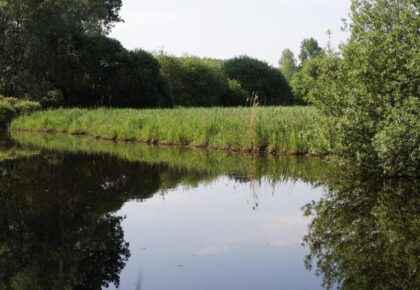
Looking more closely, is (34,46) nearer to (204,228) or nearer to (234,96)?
(234,96)

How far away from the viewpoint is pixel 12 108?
2367 centimetres

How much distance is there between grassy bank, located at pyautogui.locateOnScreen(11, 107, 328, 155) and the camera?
16547 mm

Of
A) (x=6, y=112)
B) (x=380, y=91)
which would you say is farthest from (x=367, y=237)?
(x=6, y=112)

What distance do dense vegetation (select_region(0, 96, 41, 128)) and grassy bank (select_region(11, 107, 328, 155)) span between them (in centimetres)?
179

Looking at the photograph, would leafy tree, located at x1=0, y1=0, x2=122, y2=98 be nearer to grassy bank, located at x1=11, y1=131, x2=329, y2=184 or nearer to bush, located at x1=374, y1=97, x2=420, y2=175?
grassy bank, located at x1=11, y1=131, x2=329, y2=184

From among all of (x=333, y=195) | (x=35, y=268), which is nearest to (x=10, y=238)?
(x=35, y=268)

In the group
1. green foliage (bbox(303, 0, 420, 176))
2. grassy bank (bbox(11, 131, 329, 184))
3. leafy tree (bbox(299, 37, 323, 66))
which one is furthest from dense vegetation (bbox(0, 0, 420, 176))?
leafy tree (bbox(299, 37, 323, 66))

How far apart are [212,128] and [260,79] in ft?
102

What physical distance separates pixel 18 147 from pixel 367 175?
11.9 m

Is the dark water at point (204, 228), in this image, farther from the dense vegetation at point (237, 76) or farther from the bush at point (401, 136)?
the dense vegetation at point (237, 76)

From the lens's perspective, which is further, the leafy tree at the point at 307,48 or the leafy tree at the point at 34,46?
the leafy tree at the point at 307,48

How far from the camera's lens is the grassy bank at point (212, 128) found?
16.5m

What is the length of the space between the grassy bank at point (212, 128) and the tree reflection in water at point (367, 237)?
242cm

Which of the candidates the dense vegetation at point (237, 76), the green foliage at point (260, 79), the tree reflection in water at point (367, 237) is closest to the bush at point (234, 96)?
the dense vegetation at point (237, 76)
